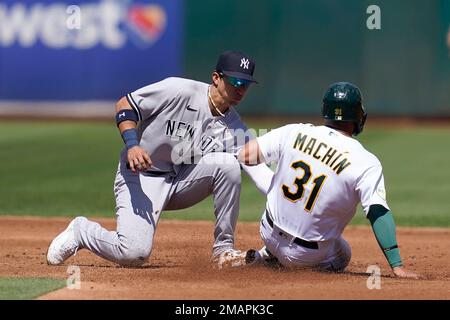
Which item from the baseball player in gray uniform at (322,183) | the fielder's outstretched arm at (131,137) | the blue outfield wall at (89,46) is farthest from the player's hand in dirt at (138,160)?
the blue outfield wall at (89,46)

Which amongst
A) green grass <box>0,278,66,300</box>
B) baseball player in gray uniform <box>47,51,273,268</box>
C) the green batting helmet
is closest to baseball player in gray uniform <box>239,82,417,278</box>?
the green batting helmet

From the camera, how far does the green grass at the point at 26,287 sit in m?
5.32

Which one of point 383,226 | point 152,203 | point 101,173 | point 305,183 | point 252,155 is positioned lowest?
point 101,173

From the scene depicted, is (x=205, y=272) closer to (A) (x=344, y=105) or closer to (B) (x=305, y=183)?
(B) (x=305, y=183)

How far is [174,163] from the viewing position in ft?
22.6

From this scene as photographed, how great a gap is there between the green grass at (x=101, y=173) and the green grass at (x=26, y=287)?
12.8 ft

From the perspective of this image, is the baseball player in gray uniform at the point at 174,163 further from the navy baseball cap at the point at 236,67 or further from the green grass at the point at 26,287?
the green grass at the point at 26,287

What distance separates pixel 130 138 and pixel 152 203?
56cm

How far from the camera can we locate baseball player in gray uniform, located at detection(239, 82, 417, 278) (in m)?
5.72

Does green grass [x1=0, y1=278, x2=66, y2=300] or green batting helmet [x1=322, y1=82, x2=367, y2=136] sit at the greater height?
green batting helmet [x1=322, y1=82, x2=367, y2=136]

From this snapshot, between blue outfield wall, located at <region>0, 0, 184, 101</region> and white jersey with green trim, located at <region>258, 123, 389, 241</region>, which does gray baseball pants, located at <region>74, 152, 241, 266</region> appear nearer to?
white jersey with green trim, located at <region>258, 123, 389, 241</region>

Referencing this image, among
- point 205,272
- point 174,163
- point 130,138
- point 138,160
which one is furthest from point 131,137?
point 205,272

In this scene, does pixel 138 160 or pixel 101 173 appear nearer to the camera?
pixel 138 160

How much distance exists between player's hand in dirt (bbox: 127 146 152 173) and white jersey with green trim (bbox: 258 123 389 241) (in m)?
0.75
